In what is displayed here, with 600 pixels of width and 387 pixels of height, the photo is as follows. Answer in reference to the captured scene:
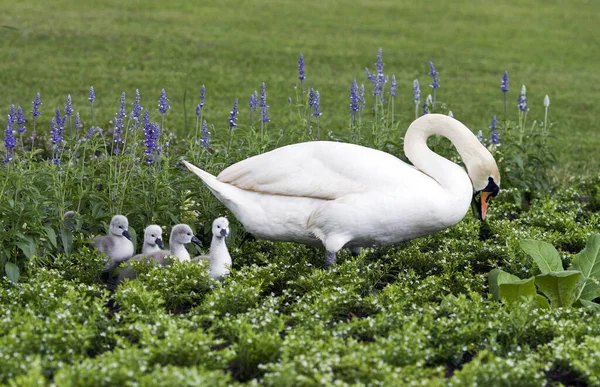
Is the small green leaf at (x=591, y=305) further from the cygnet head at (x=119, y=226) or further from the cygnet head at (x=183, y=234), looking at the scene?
the cygnet head at (x=119, y=226)

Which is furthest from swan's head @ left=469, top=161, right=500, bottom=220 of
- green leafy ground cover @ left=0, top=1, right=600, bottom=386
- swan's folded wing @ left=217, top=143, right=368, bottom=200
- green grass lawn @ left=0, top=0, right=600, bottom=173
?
green grass lawn @ left=0, top=0, right=600, bottom=173

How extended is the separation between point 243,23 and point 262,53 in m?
2.74

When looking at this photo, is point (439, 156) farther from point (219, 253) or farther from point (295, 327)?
point (295, 327)

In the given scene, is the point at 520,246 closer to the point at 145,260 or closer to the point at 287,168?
the point at 287,168

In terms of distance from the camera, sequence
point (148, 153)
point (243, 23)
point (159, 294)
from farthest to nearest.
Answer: point (243, 23), point (148, 153), point (159, 294)

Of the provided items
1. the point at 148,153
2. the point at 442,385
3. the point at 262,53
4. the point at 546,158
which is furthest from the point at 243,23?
the point at 442,385

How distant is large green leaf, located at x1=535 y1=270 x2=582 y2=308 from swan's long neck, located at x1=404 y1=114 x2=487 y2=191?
79 centimetres

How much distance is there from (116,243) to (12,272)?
647mm

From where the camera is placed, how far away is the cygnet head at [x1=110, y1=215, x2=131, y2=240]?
577cm

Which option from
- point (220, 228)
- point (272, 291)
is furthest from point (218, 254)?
point (272, 291)

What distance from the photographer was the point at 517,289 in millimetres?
5164

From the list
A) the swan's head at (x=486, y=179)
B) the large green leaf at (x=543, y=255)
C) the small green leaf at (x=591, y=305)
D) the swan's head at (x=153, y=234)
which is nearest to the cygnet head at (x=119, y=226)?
the swan's head at (x=153, y=234)

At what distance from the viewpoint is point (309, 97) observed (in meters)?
7.30

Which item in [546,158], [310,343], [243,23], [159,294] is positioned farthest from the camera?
[243,23]
